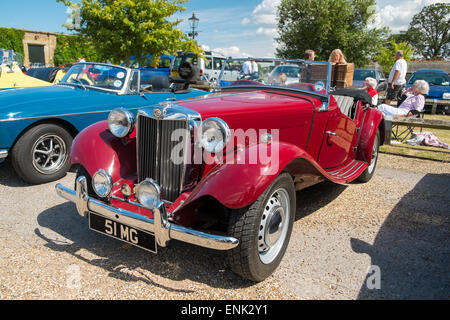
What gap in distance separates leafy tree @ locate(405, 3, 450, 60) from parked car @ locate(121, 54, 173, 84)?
50595mm

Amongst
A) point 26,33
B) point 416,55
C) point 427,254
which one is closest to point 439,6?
point 416,55

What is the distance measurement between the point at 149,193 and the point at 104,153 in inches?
32.0

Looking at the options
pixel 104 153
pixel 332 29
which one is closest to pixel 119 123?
pixel 104 153

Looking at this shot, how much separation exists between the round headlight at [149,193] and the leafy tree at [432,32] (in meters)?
59.5

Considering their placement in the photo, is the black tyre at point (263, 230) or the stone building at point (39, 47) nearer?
the black tyre at point (263, 230)

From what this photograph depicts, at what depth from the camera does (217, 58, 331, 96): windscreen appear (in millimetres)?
3545

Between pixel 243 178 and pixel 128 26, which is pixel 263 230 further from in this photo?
pixel 128 26

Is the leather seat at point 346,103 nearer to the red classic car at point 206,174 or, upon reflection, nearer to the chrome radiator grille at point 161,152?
the red classic car at point 206,174

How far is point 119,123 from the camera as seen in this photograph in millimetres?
2822

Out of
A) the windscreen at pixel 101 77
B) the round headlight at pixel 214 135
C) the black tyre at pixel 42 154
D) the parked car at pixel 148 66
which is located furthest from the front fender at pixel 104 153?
the parked car at pixel 148 66

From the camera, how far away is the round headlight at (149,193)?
2229 mm

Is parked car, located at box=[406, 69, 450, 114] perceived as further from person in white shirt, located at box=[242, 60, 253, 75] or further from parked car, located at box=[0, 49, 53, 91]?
parked car, located at box=[0, 49, 53, 91]
